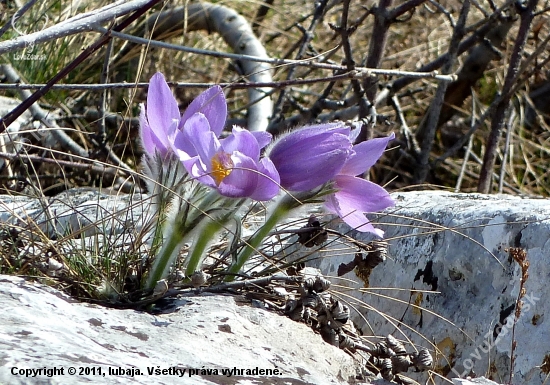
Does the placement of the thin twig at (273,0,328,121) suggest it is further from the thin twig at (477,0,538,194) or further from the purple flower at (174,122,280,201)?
the purple flower at (174,122,280,201)

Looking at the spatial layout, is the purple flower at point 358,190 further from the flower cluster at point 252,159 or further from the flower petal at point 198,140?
the flower petal at point 198,140

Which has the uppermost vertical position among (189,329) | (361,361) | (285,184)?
(285,184)

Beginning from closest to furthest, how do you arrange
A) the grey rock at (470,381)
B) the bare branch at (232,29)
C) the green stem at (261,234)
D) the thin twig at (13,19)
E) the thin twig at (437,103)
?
1. the grey rock at (470,381)
2. the green stem at (261,234)
3. the thin twig at (13,19)
4. the thin twig at (437,103)
5. the bare branch at (232,29)

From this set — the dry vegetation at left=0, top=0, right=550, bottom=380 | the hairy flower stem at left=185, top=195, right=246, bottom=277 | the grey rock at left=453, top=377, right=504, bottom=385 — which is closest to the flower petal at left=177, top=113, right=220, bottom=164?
the hairy flower stem at left=185, top=195, right=246, bottom=277

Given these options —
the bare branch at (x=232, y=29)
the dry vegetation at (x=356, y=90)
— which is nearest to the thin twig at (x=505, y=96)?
the dry vegetation at (x=356, y=90)

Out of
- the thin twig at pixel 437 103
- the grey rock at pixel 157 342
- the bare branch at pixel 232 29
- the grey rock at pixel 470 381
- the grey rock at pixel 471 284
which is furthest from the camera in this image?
the bare branch at pixel 232 29

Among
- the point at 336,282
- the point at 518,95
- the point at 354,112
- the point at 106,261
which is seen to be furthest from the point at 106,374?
the point at 518,95

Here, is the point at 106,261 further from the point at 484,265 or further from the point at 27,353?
the point at 484,265
